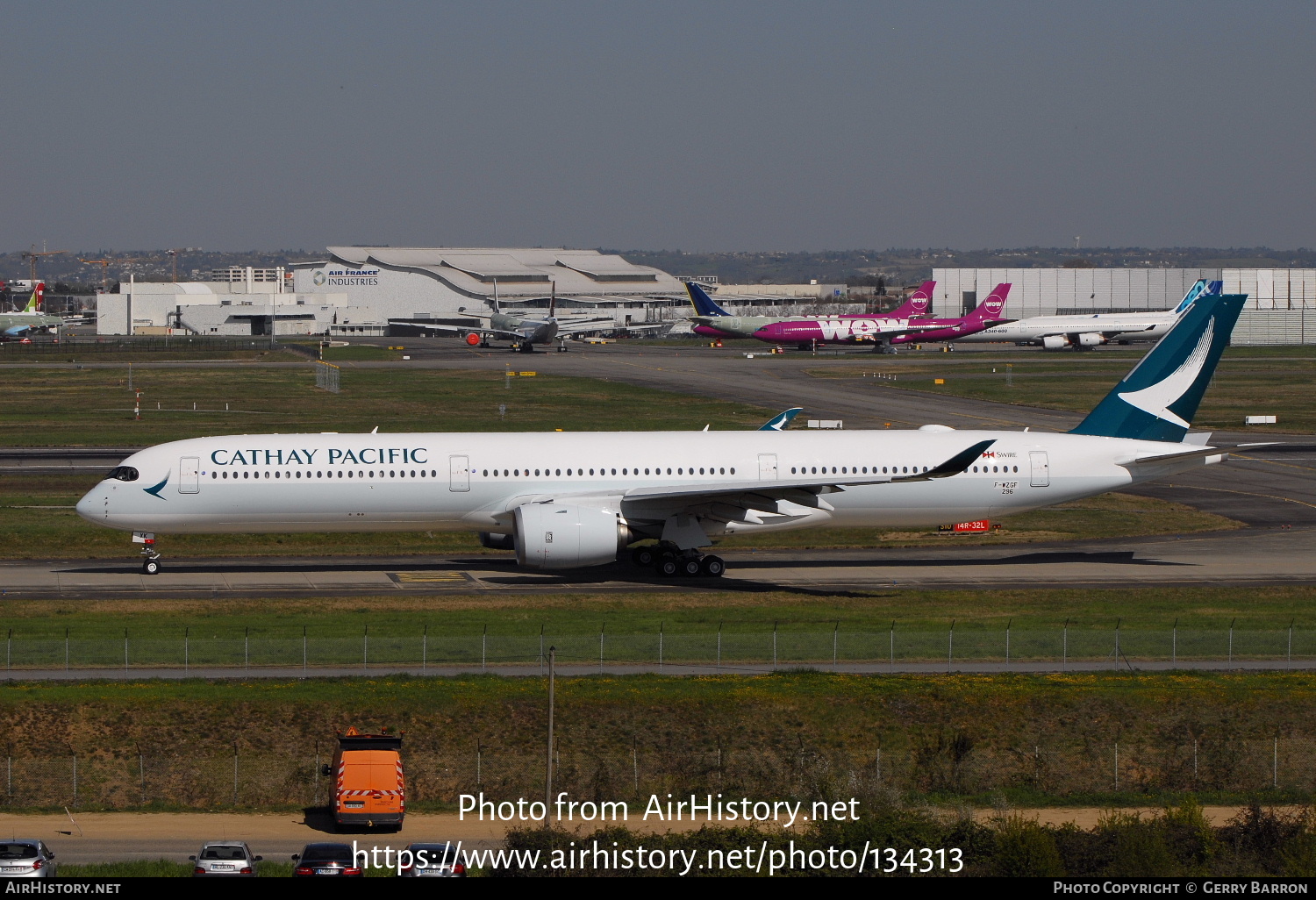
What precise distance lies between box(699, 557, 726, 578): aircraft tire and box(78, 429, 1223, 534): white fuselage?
3.76 ft

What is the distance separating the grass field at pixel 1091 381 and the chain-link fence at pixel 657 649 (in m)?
58.9

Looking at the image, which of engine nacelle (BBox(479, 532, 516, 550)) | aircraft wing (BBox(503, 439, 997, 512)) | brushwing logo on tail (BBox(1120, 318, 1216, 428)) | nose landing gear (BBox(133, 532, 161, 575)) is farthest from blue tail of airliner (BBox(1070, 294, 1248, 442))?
nose landing gear (BBox(133, 532, 161, 575))

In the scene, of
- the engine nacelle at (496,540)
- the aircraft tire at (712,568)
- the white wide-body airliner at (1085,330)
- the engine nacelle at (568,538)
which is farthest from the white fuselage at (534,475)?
the white wide-body airliner at (1085,330)

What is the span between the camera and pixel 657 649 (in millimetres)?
38656

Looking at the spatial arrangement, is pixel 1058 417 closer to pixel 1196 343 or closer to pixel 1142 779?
pixel 1196 343

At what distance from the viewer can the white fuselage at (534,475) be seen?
49.2 meters

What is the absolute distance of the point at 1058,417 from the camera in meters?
99.5

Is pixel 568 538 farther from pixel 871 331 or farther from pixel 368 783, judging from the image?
pixel 871 331

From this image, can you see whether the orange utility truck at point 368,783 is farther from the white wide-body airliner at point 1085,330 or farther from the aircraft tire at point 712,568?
the white wide-body airliner at point 1085,330

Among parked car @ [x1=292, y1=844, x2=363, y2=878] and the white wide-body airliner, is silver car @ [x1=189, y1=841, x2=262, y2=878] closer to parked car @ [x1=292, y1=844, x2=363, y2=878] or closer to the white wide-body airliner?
parked car @ [x1=292, y1=844, x2=363, y2=878]

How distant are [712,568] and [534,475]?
6843 mm

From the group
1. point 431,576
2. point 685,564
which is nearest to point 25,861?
point 431,576

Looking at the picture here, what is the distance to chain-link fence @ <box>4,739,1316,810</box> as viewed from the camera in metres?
33.1
